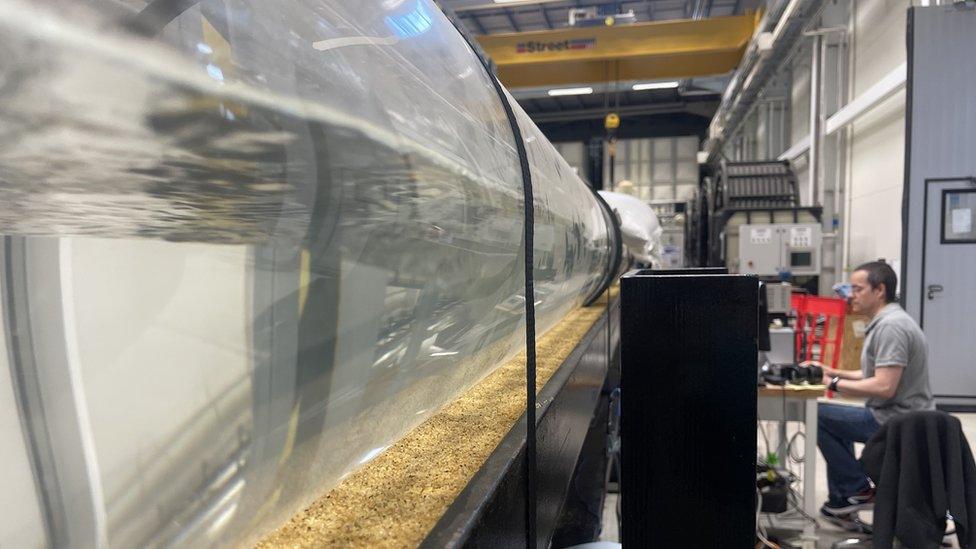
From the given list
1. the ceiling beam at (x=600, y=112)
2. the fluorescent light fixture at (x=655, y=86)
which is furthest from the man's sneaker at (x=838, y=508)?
the ceiling beam at (x=600, y=112)

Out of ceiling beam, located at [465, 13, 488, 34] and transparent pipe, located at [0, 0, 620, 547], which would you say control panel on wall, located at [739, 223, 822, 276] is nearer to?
ceiling beam, located at [465, 13, 488, 34]

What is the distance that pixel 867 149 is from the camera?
15.8ft

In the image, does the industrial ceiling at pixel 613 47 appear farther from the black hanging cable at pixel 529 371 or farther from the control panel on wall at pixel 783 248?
the black hanging cable at pixel 529 371

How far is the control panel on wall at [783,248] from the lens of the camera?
14.6 feet

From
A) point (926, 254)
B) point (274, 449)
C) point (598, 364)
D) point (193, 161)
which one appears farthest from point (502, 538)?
point (926, 254)

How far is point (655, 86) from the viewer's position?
9828mm

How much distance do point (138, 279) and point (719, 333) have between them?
2.37 ft

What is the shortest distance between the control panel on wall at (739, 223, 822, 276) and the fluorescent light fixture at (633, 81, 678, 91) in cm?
554

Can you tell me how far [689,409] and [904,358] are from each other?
5.89 ft

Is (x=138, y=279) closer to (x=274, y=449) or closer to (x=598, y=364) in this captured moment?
(x=274, y=449)

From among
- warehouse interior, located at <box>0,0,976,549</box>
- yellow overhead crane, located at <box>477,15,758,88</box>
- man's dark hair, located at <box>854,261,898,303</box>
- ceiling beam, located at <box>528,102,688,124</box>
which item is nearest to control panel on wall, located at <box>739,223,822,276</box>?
yellow overhead crane, located at <box>477,15,758,88</box>

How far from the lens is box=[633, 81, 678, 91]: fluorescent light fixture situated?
30.9 ft

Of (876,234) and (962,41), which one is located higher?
(962,41)

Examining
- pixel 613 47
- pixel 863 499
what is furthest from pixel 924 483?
pixel 613 47
